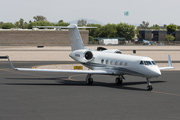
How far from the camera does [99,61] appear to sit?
29.3 m

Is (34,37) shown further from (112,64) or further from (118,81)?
(112,64)

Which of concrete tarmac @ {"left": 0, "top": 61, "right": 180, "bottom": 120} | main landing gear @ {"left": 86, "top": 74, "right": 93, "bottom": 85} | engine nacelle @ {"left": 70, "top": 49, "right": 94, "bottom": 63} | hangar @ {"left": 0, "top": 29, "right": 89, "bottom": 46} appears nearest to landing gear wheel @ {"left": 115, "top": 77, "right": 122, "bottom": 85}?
concrete tarmac @ {"left": 0, "top": 61, "right": 180, "bottom": 120}

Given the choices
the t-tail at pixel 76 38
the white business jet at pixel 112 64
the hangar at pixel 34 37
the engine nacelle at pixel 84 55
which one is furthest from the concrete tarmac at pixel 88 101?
the hangar at pixel 34 37

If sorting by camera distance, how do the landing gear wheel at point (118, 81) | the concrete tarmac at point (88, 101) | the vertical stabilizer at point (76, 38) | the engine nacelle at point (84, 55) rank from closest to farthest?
1. the concrete tarmac at point (88, 101)
2. the landing gear wheel at point (118, 81)
3. the engine nacelle at point (84, 55)
4. the vertical stabilizer at point (76, 38)

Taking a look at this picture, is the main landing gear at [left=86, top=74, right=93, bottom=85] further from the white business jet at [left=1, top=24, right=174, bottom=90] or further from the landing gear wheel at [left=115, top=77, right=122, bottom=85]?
the landing gear wheel at [left=115, top=77, right=122, bottom=85]

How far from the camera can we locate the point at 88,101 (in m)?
19.8

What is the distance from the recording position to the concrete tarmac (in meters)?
15.9

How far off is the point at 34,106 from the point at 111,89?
895cm

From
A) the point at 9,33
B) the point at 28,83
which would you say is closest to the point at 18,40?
the point at 9,33

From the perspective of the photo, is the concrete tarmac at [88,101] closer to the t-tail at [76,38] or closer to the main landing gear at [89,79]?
the main landing gear at [89,79]

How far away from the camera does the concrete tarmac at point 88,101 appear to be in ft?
52.0

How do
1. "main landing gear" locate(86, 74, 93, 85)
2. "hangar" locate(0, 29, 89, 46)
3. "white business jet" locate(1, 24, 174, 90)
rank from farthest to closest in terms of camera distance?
"hangar" locate(0, 29, 89, 46) → "main landing gear" locate(86, 74, 93, 85) → "white business jet" locate(1, 24, 174, 90)

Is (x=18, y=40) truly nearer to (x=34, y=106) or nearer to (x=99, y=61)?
(x=99, y=61)

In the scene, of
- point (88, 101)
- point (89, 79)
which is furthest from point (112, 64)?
point (88, 101)
